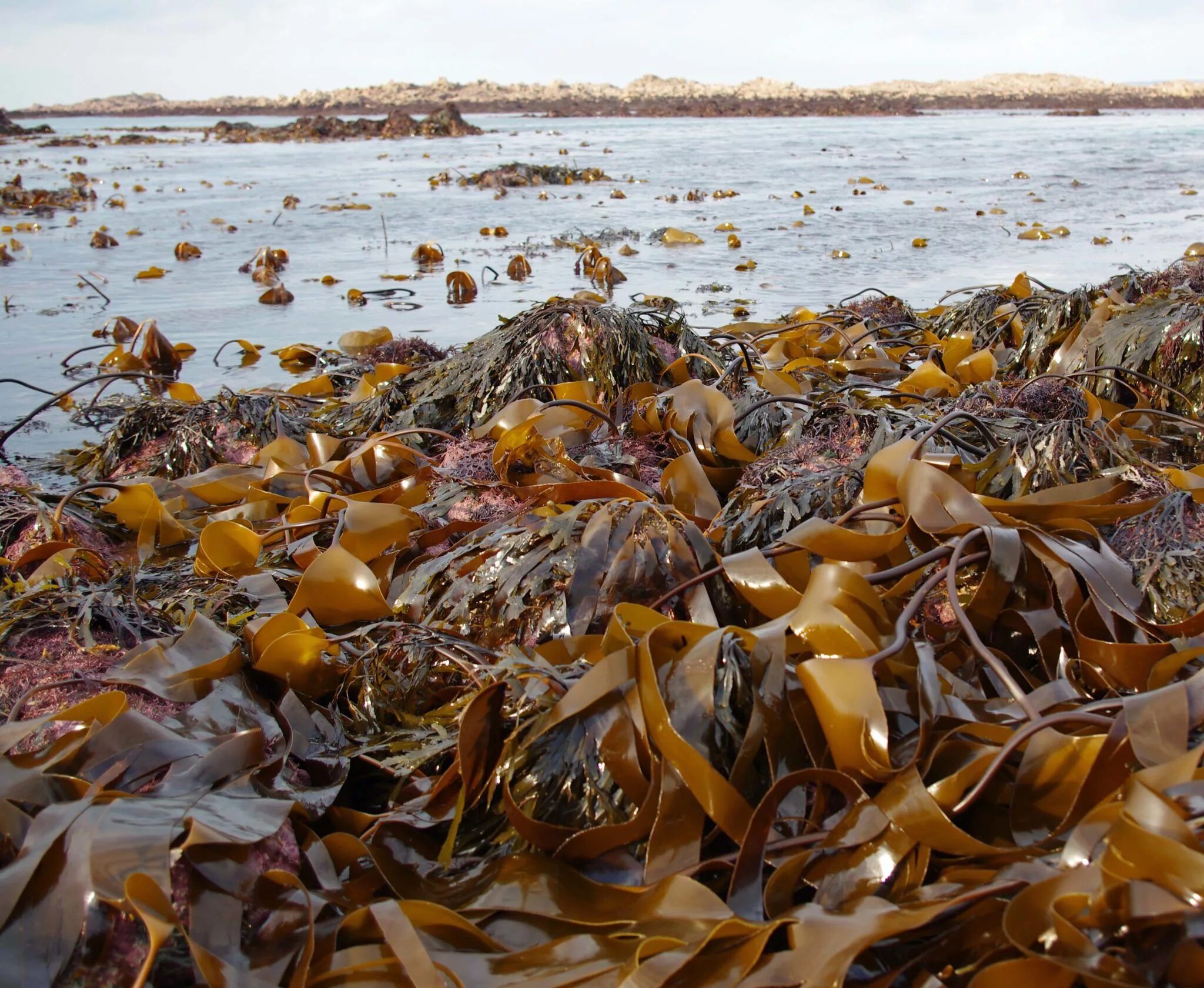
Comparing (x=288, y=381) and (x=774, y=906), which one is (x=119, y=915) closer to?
(x=774, y=906)

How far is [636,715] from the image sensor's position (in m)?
1.15

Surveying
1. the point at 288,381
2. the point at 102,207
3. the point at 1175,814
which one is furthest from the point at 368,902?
the point at 102,207

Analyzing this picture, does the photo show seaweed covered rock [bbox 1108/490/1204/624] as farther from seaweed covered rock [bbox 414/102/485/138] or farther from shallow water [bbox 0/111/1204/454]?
seaweed covered rock [bbox 414/102/485/138]

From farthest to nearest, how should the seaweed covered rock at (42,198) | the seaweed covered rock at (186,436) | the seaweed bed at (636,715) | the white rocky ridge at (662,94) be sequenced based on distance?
the white rocky ridge at (662,94) → the seaweed covered rock at (42,198) → the seaweed covered rock at (186,436) → the seaweed bed at (636,715)

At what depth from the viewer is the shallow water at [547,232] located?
510cm

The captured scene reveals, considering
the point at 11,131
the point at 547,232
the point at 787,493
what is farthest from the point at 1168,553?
the point at 11,131

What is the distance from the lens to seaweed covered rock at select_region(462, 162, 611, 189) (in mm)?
12805

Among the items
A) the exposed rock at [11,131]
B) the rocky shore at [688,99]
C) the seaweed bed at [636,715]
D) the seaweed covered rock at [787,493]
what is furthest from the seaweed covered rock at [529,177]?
the rocky shore at [688,99]

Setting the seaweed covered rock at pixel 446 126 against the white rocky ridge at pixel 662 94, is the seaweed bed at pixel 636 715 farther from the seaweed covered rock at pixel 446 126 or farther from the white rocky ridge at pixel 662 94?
the white rocky ridge at pixel 662 94

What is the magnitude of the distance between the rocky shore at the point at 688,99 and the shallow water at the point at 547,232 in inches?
918

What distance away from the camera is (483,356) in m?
2.87

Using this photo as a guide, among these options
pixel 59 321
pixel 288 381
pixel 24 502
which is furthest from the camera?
pixel 59 321

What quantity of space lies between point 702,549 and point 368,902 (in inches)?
29.7

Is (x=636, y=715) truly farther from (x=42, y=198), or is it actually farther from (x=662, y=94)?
(x=662, y=94)
